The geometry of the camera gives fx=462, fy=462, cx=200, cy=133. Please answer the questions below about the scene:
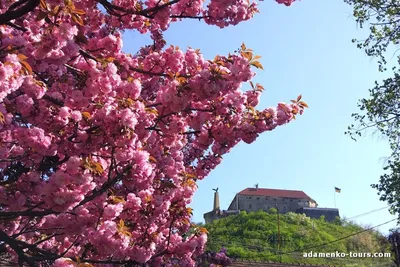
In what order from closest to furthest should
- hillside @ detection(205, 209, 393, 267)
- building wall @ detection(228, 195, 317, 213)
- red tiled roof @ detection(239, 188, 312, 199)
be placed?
hillside @ detection(205, 209, 393, 267), building wall @ detection(228, 195, 317, 213), red tiled roof @ detection(239, 188, 312, 199)

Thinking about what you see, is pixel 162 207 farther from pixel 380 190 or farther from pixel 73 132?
pixel 380 190

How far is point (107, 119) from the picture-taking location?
3893 millimetres

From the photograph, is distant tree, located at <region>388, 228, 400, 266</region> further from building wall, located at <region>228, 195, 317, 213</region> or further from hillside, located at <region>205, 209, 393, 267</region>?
building wall, located at <region>228, 195, 317, 213</region>

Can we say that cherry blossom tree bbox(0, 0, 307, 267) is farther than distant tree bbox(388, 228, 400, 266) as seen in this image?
No

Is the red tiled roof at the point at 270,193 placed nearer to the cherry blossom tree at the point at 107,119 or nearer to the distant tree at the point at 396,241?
the distant tree at the point at 396,241

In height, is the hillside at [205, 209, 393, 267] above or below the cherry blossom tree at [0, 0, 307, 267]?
above

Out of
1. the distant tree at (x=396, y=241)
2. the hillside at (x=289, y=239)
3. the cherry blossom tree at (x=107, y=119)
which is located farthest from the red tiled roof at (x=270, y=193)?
the cherry blossom tree at (x=107, y=119)

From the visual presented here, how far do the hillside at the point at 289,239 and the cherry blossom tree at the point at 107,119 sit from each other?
3258 centimetres

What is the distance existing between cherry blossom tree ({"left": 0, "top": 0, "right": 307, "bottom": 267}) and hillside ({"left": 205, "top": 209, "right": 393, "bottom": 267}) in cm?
3258

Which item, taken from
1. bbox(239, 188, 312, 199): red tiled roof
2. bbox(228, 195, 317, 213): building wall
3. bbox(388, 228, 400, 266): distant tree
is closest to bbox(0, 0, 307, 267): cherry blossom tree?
bbox(388, 228, 400, 266): distant tree

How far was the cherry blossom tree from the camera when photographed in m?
3.86

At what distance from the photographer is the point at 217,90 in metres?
4.49

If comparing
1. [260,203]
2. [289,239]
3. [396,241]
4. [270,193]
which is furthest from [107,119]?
[270,193]

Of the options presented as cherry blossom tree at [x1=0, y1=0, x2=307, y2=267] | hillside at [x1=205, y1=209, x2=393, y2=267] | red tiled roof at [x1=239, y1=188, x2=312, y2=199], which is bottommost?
cherry blossom tree at [x1=0, y1=0, x2=307, y2=267]
